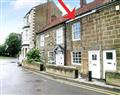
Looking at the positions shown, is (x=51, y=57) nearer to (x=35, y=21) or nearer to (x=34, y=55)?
(x=34, y=55)

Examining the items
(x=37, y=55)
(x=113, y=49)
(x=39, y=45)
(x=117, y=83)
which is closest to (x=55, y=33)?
(x=37, y=55)

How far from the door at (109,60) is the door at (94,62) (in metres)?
0.91

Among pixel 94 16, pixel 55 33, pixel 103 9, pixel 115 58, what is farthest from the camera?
pixel 55 33

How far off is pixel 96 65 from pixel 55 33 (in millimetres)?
10988

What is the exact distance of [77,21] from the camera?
886 inches

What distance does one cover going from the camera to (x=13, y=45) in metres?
103

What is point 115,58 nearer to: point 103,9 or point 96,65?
point 96,65

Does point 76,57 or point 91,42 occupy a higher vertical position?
point 91,42

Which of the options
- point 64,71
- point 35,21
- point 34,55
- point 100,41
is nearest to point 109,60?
point 100,41

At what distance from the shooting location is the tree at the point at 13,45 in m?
103

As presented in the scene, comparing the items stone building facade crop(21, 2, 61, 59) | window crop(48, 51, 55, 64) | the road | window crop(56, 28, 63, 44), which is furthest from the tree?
the road

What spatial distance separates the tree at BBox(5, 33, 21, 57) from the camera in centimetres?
10269

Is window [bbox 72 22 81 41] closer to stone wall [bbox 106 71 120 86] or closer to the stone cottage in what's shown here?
the stone cottage

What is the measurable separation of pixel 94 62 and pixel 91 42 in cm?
168
